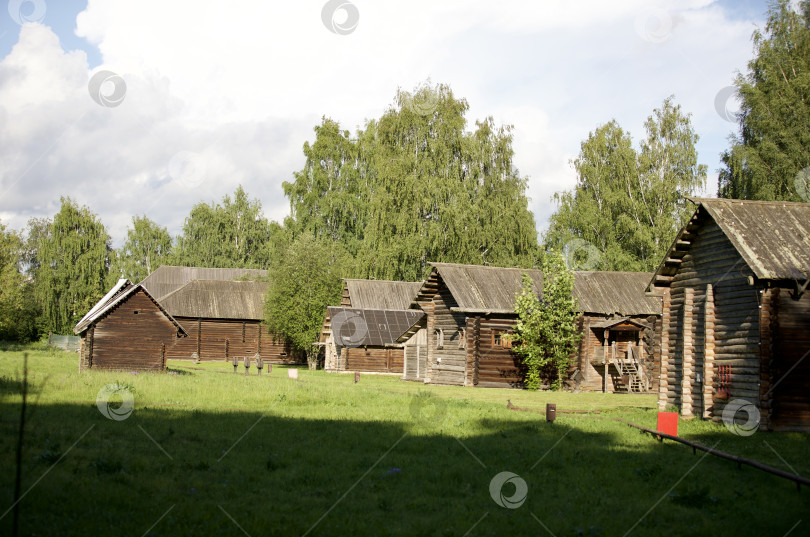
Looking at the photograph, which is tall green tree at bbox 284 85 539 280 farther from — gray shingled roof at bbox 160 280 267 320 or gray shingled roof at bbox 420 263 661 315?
gray shingled roof at bbox 160 280 267 320

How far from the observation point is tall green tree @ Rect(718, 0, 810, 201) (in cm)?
3747

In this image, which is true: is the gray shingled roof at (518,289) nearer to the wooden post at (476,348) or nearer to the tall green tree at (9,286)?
the wooden post at (476,348)

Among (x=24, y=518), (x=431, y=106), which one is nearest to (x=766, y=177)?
(x=431, y=106)

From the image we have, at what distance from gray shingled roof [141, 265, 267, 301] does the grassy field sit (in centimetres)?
5825

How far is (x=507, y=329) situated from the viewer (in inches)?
1379

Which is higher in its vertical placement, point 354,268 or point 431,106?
point 431,106

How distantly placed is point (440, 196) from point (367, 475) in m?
39.5

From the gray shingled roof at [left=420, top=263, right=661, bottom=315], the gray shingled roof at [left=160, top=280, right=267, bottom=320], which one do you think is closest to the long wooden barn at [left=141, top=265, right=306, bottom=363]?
the gray shingled roof at [left=160, top=280, right=267, bottom=320]

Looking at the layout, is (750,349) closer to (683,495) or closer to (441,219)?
(683,495)

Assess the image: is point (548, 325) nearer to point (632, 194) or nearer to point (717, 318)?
point (717, 318)

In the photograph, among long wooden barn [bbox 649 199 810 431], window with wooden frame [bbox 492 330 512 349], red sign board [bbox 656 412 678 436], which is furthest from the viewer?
window with wooden frame [bbox 492 330 512 349]

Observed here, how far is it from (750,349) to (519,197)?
33621mm

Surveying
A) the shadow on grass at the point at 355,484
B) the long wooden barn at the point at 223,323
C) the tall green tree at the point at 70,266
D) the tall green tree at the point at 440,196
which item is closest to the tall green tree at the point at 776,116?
the tall green tree at the point at 440,196

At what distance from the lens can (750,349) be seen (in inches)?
742
